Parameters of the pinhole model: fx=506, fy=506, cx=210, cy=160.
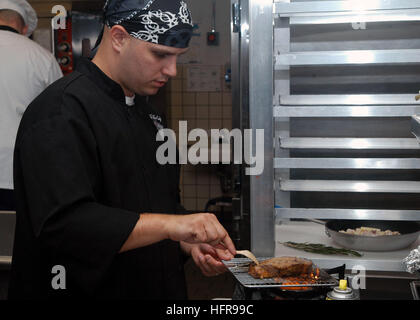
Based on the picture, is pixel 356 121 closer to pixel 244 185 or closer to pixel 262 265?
pixel 244 185

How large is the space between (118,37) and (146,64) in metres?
0.12

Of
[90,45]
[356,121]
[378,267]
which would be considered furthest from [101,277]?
[90,45]

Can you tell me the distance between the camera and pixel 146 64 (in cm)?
164

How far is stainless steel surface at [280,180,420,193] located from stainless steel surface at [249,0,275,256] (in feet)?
0.62

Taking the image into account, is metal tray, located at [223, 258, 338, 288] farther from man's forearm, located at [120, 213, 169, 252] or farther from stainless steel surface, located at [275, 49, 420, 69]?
stainless steel surface, located at [275, 49, 420, 69]

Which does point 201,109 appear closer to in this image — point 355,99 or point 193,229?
point 355,99

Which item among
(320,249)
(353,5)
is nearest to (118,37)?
(353,5)

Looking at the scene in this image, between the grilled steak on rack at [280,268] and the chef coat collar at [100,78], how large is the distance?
728 mm

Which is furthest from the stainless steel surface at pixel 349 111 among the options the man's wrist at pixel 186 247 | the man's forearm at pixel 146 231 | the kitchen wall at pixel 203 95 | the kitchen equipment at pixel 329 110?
the kitchen wall at pixel 203 95

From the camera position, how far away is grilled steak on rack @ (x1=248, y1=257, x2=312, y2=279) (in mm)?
1568

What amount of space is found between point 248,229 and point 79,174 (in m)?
0.79

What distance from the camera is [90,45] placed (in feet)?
19.7

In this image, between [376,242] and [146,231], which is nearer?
[146,231]

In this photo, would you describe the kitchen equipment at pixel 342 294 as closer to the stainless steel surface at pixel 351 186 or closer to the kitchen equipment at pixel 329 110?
the kitchen equipment at pixel 329 110
